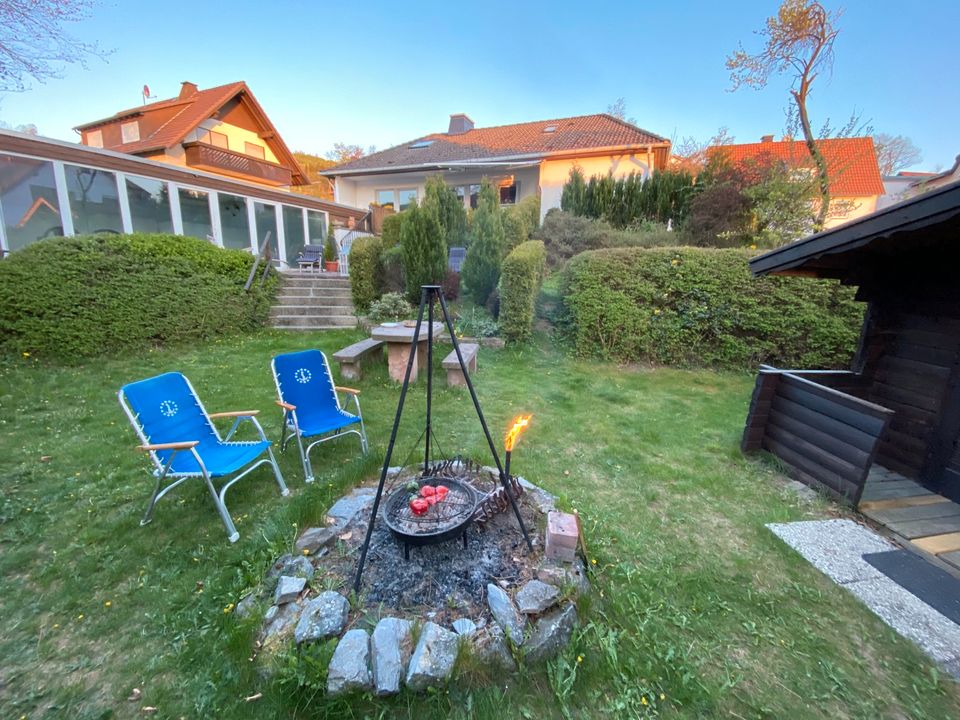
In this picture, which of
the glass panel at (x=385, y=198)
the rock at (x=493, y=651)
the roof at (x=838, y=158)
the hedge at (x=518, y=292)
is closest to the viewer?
the rock at (x=493, y=651)

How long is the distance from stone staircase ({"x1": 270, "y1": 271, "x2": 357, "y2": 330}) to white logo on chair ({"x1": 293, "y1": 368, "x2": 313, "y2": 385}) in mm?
5083

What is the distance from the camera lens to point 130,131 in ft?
50.3

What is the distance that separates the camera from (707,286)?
6320 mm

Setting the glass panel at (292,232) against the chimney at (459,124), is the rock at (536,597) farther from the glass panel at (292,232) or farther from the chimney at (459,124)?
the chimney at (459,124)

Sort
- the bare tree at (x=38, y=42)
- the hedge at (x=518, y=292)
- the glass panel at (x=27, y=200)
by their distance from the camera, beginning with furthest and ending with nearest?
the glass panel at (x=27, y=200), the hedge at (x=518, y=292), the bare tree at (x=38, y=42)

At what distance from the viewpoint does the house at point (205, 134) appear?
1356 cm

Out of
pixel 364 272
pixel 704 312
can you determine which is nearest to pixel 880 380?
pixel 704 312

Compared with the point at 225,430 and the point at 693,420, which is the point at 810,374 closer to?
the point at 693,420

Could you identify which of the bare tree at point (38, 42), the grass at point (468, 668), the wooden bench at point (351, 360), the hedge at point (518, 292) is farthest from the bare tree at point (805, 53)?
the bare tree at point (38, 42)

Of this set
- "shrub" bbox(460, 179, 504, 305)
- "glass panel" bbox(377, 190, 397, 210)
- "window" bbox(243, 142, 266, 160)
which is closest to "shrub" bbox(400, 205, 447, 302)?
"shrub" bbox(460, 179, 504, 305)

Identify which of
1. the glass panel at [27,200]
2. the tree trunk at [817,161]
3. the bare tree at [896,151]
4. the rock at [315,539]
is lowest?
the rock at [315,539]

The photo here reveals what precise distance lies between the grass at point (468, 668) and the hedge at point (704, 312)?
2.81 metres

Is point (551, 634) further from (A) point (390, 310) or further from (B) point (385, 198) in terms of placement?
(B) point (385, 198)

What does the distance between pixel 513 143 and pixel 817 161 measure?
10.5 m
